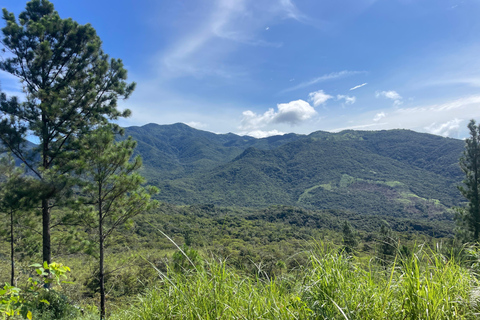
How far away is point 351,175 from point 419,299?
21443cm

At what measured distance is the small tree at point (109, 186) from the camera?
23.9ft

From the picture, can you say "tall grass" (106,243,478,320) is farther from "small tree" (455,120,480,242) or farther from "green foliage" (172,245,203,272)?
"small tree" (455,120,480,242)

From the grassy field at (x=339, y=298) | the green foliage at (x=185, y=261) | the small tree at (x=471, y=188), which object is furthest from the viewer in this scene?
the small tree at (x=471, y=188)

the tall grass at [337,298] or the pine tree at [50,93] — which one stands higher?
the pine tree at [50,93]

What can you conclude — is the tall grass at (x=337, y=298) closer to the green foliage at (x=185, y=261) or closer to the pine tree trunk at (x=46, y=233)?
the green foliage at (x=185, y=261)

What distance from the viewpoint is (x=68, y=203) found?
7133 mm

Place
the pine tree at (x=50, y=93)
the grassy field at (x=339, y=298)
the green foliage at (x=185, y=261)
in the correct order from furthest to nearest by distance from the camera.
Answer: the pine tree at (x=50, y=93) < the green foliage at (x=185, y=261) < the grassy field at (x=339, y=298)

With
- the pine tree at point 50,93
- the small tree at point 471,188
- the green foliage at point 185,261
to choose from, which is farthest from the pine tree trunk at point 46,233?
the small tree at point 471,188

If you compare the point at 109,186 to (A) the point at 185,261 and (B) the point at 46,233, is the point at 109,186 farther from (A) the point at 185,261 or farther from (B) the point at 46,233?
(A) the point at 185,261

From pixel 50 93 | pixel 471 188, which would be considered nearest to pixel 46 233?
pixel 50 93

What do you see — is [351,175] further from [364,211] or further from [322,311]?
[322,311]

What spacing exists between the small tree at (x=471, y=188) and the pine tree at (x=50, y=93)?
806 inches

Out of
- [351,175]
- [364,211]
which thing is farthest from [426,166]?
[364,211]

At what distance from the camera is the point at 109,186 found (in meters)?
7.78
